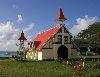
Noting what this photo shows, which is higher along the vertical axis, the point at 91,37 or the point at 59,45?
the point at 91,37

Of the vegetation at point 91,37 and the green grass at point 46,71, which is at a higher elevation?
the vegetation at point 91,37

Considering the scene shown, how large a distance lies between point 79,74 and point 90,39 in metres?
81.4

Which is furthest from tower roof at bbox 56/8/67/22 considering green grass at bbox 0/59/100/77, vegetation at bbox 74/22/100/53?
vegetation at bbox 74/22/100/53

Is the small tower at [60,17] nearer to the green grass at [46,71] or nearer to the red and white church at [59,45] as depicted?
the red and white church at [59,45]

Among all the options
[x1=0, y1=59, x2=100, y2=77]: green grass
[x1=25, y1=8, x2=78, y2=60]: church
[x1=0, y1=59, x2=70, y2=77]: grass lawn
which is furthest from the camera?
[x1=25, y1=8, x2=78, y2=60]: church

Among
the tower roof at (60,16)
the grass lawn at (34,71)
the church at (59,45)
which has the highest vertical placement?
the tower roof at (60,16)

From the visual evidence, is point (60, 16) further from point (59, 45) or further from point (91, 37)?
point (91, 37)

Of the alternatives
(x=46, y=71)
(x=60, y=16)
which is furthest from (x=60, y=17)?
(x=46, y=71)

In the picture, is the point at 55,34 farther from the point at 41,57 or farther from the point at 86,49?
the point at 86,49

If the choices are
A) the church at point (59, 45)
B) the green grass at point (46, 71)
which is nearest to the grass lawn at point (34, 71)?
the green grass at point (46, 71)

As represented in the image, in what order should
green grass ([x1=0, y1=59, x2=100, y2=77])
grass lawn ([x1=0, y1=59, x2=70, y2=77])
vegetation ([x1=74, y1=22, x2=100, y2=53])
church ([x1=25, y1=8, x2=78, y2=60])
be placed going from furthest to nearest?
Result: vegetation ([x1=74, y1=22, x2=100, y2=53]), church ([x1=25, y1=8, x2=78, y2=60]), grass lawn ([x1=0, y1=59, x2=70, y2=77]), green grass ([x1=0, y1=59, x2=100, y2=77])

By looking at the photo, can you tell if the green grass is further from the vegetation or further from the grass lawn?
the vegetation

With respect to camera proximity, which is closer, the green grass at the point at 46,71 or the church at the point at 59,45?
the green grass at the point at 46,71

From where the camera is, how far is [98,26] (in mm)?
105375
